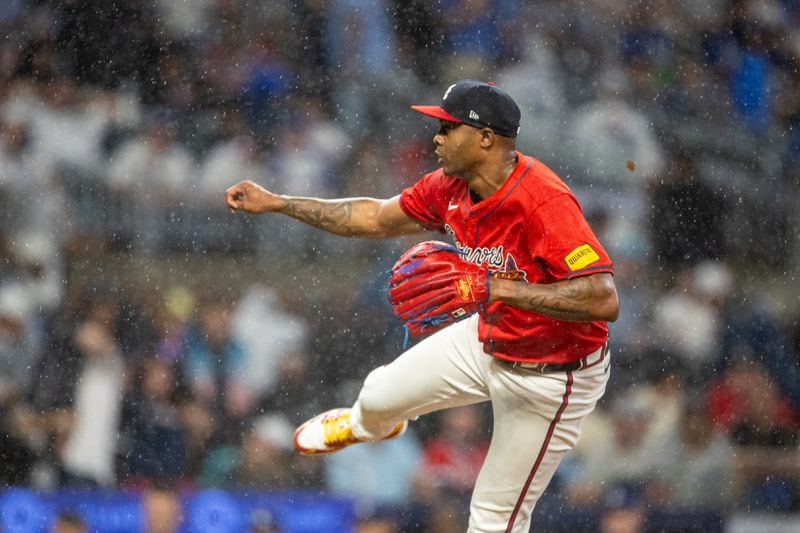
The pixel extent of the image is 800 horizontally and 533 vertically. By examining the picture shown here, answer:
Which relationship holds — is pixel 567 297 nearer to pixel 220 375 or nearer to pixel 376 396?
pixel 376 396

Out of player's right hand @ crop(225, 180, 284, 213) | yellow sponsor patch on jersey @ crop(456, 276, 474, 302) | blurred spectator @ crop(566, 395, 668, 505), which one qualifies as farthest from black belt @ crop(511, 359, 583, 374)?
blurred spectator @ crop(566, 395, 668, 505)

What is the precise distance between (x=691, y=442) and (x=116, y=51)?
3.01 m

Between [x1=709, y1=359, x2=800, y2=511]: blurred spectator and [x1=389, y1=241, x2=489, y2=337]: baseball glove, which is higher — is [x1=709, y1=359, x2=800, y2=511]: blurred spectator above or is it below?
below

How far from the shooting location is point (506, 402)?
121 inches

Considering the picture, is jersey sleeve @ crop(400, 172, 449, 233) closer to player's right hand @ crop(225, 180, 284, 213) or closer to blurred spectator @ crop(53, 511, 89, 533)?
player's right hand @ crop(225, 180, 284, 213)

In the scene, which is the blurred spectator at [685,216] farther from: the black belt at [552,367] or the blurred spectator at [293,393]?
the black belt at [552,367]

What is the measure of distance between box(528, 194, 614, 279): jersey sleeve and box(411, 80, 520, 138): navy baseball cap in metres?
0.23

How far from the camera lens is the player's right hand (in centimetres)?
313

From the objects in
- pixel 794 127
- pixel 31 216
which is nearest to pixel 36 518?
pixel 31 216

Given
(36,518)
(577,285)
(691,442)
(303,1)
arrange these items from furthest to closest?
(303,1)
(691,442)
(36,518)
(577,285)

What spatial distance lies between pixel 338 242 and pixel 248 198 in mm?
2266

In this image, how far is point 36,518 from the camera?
466cm

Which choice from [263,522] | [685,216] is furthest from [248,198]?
[685,216]

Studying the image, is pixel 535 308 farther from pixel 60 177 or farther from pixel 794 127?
pixel 794 127
